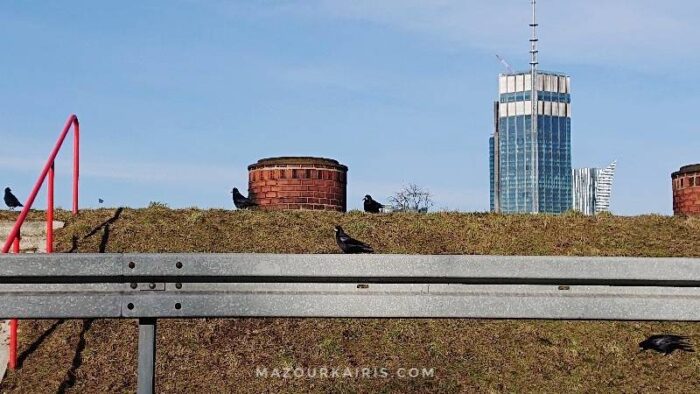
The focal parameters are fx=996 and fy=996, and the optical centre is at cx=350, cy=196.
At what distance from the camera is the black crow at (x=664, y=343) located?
10.9 metres

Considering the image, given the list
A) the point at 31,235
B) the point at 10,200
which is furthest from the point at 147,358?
the point at 10,200

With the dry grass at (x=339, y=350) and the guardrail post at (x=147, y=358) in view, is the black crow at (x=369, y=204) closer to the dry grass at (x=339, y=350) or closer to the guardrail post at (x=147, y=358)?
the dry grass at (x=339, y=350)

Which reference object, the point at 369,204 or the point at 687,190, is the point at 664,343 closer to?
the point at 369,204

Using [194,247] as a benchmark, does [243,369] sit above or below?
below

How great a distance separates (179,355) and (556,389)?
4.12 metres

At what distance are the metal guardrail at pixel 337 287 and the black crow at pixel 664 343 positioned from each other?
5327 millimetres

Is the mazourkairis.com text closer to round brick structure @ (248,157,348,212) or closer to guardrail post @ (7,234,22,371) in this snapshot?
guardrail post @ (7,234,22,371)

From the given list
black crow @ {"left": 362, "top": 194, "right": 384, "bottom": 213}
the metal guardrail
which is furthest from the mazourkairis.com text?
black crow @ {"left": 362, "top": 194, "right": 384, "bottom": 213}

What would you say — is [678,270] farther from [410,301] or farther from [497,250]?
[497,250]

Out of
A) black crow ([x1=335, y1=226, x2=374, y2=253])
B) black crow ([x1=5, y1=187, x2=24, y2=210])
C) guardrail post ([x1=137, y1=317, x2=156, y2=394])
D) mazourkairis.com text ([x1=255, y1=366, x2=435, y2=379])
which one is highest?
black crow ([x1=5, y1=187, x2=24, y2=210])

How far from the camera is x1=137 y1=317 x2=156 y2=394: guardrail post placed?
5.44m

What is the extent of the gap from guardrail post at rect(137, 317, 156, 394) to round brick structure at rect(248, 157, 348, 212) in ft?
52.1

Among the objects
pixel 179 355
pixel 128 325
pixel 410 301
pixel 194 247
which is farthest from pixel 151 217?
pixel 410 301

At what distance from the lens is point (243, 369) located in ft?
35.2
